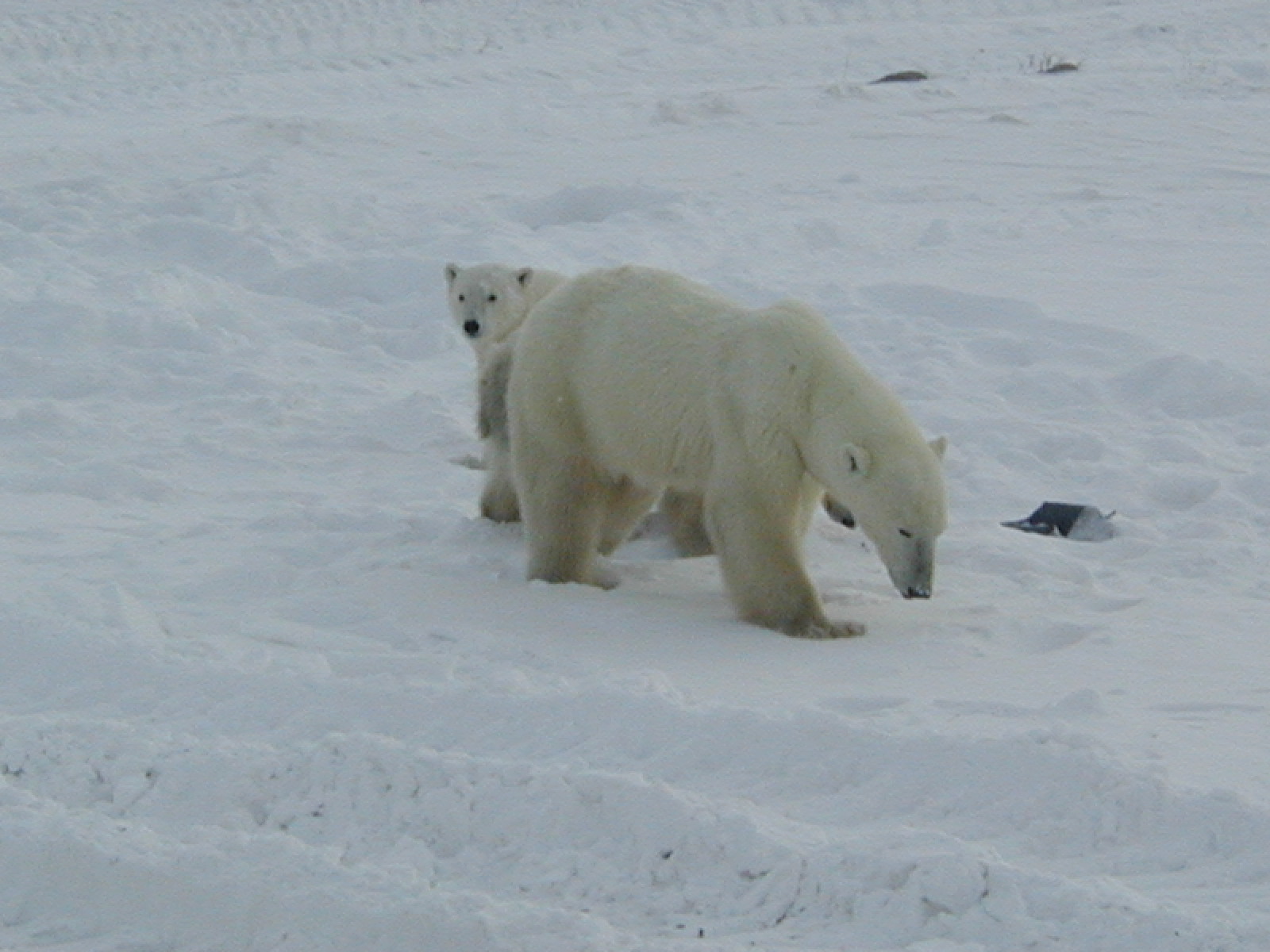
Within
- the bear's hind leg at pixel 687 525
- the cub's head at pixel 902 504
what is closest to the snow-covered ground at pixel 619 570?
the bear's hind leg at pixel 687 525

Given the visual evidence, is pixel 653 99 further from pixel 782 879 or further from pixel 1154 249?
pixel 782 879

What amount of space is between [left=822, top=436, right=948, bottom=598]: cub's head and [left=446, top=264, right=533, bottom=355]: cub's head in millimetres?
2852

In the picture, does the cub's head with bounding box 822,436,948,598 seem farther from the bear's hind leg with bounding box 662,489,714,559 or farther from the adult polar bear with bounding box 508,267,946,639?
the bear's hind leg with bounding box 662,489,714,559

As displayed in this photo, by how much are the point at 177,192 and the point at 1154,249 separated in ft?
18.3

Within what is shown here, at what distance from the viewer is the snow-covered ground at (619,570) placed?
3.62 meters

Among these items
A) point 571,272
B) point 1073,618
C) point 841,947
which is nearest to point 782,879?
point 841,947

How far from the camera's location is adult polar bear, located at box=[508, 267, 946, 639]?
5641 mm

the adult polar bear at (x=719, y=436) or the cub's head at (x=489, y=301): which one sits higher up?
the adult polar bear at (x=719, y=436)

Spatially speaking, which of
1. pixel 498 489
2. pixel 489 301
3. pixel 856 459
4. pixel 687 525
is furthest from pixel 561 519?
pixel 489 301

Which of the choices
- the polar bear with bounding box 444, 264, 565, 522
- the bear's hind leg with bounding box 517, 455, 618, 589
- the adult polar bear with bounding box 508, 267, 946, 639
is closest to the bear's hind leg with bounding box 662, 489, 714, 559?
the adult polar bear with bounding box 508, 267, 946, 639

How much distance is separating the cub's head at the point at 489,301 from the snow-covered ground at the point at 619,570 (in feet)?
1.20

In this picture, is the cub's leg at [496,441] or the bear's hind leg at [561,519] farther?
the cub's leg at [496,441]

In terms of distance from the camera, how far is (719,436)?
588 centimetres

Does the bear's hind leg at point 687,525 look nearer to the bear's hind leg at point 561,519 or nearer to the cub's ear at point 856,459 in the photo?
the bear's hind leg at point 561,519
